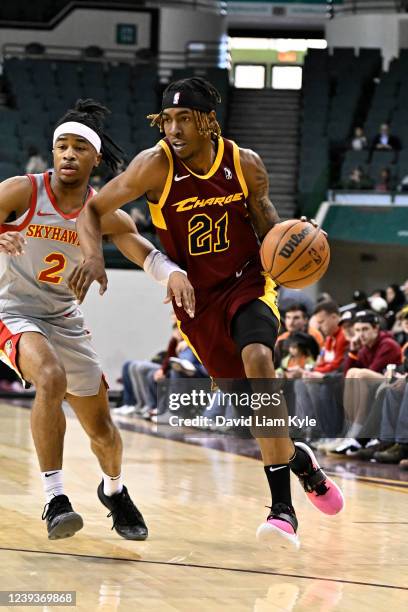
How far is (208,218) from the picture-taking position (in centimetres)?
502

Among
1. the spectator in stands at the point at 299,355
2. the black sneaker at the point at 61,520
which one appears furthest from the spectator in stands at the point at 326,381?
the black sneaker at the point at 61,520

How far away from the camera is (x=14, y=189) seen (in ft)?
16.8

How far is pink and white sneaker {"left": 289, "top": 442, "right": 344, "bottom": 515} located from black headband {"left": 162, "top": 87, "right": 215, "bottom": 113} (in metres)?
1.68

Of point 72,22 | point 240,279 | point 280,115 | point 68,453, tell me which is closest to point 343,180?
point 280,115

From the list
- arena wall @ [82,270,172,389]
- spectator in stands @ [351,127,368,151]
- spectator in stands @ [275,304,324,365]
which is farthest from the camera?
spectator in stands @ [351,127,368,151]

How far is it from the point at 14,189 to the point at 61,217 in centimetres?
25

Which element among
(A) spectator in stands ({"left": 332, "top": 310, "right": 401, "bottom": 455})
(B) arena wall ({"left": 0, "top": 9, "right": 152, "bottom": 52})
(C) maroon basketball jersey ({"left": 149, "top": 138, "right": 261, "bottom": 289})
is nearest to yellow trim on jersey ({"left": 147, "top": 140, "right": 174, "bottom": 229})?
(C) maroon basketball jersey ({"left": 149, "top": 138, "right": 261, "bottom": 289})

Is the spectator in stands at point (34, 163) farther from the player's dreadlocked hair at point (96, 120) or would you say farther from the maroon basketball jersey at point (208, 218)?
the maroon basketball jersey at point (208, 218)

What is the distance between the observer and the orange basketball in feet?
16.0

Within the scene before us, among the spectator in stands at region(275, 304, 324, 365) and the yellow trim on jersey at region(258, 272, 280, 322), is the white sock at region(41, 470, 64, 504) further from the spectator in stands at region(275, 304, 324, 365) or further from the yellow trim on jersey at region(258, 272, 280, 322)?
the spectator in stands at region(275, 304, 324, 365)

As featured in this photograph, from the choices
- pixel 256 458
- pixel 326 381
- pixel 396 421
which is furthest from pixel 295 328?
pixel 396 421

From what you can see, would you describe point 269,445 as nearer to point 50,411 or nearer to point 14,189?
point 50,411

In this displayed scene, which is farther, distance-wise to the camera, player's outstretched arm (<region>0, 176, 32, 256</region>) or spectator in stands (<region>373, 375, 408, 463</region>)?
spectator in stands (<region>373, 375, 408, 463</region>)

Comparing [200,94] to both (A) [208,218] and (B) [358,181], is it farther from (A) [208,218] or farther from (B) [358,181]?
(B) [358,181]
